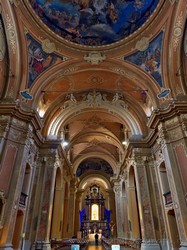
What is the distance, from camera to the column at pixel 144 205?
1024cm

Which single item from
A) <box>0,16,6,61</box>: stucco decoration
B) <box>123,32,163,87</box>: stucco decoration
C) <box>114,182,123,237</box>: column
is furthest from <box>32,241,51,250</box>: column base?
<box>114,182,123,237</box>: column

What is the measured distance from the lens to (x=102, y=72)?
12.8 metres

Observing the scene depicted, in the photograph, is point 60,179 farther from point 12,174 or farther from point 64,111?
point 12,174

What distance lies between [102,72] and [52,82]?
10.8 ft

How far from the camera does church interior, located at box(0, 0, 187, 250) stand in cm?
919

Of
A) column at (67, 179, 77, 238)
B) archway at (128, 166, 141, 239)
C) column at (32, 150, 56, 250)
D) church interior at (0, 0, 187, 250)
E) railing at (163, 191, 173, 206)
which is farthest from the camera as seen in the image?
column at (67, 179, 77, 238)

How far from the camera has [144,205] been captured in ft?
36.4

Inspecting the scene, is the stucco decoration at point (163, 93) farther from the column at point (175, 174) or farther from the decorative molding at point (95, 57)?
the decorative molding at point (95, 57)

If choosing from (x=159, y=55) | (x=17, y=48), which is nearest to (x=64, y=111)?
(x=17, y=48)

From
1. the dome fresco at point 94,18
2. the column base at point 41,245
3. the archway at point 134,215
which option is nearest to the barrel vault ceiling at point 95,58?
the dome fresco at point 94,18

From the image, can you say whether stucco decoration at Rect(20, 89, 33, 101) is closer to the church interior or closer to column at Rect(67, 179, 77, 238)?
the church interior

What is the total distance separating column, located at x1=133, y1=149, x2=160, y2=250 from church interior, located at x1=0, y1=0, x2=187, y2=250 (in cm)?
5

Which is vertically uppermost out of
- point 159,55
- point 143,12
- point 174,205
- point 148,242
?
point 143,12

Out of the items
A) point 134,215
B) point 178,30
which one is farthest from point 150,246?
point 178,30
